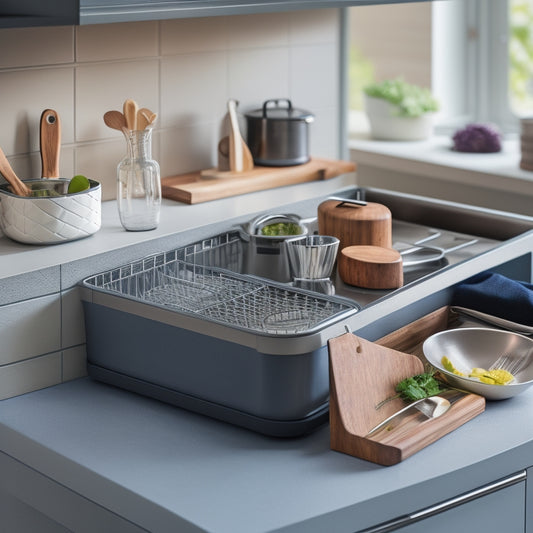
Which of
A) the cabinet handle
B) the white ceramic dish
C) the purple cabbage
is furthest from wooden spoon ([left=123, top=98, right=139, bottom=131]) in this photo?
the purple cabbage

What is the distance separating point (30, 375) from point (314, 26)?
1.30 m

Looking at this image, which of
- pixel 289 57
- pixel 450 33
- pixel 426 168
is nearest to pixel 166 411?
pixel 289 57

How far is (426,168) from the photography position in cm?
292

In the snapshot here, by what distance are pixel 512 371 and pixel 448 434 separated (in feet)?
0.74

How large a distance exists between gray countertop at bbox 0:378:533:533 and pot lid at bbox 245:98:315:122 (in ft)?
3.03

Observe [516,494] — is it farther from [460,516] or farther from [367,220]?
[367,220]

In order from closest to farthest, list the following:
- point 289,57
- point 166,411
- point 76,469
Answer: point 76,469
point 166,411
point 289,57

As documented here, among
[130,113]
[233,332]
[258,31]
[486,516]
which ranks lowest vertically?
[486,516]

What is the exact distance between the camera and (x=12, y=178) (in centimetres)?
179

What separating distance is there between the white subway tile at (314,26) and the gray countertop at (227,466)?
3.97 ft

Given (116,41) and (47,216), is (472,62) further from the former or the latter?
(47,216)

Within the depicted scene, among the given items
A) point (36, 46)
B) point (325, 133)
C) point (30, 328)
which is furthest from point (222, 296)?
point (325, 133)

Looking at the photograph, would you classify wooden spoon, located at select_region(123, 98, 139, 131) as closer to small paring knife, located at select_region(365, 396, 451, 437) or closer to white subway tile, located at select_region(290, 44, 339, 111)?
white subway tile, located at select_region(290, 44, 339, 111)

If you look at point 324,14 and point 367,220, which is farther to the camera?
point 324,14
